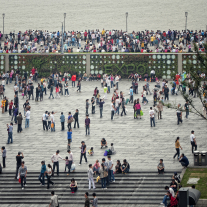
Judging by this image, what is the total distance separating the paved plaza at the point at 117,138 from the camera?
22750 millimetres

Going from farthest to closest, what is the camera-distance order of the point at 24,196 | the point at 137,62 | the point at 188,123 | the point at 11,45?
the point at 11,45, the point at 137,62, the point at 188,123, the point at 24,196

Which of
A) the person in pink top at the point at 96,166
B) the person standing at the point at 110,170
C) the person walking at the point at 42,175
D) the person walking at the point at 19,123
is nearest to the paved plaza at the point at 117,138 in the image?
the person walking at the point at 19,123

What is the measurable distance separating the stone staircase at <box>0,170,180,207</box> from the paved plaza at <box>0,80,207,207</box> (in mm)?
558

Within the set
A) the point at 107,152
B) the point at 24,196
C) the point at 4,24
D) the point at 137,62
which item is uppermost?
the point at 4,24

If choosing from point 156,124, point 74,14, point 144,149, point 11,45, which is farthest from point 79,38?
point 144,149

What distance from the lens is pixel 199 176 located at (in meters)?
20.1

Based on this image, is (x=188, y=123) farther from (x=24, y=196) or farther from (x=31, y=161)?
(x=24, y=196)

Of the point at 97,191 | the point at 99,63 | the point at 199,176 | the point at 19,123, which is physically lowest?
the point at 97,191

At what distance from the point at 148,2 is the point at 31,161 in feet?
147

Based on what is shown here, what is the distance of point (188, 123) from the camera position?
92.6 ft

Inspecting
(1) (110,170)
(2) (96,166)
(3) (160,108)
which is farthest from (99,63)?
(1) (110,170)

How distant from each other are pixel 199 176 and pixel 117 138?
6845 millimetres

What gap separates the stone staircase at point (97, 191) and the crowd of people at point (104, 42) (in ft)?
81.1

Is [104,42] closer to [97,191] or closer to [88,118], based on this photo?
[88,118]
